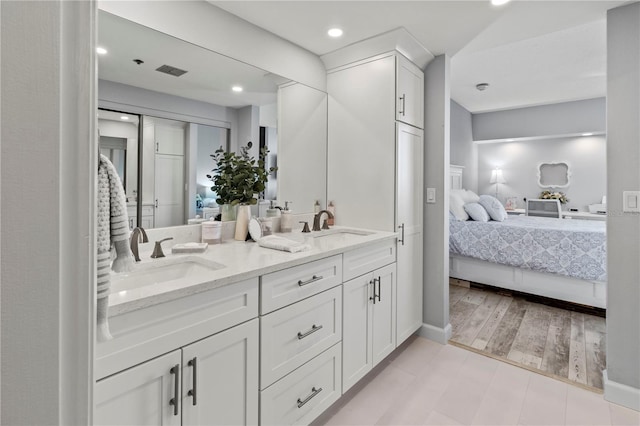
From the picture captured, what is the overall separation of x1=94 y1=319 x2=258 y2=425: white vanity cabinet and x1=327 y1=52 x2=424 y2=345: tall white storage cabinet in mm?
1353

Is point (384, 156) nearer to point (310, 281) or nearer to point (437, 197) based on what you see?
point (437, 197)

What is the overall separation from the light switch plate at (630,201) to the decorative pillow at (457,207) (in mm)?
2295

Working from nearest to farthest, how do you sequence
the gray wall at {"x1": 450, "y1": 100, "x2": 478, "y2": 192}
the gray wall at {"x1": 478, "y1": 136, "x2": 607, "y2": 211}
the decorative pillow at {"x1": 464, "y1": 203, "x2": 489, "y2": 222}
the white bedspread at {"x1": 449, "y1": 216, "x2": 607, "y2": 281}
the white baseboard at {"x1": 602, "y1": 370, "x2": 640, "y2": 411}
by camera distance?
1. the white baseboard at {"x1": 602, "y1": 370, "x2": 640, "y2": 411}
2. the white bedspread at {"x1": 449, "y1": 216, "x2": 607, "y2": 281}
3. the decorative pillow at {"x1": 464, "y1": 203, "x2": 489, "y2": 222}
4. the gray wall at {"x1": 450, "y1": 100, "x2": 478, "y2": 192}
5. the gray wall at {"x1": 478, "y1": 136, "x2": 607, "y2": 211}

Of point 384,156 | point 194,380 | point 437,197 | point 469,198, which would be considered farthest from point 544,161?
point 194,380

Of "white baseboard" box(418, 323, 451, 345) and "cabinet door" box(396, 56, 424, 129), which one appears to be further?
"white baseboard" box(418, 323, 451, 345)

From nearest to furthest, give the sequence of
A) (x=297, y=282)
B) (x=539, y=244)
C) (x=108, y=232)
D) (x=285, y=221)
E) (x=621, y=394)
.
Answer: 1. (x=108, y=232)
2. (x=297, y=282)
3. (x=621, y=394)
4. (x=285, y=221)
5. (x=539, y=244)

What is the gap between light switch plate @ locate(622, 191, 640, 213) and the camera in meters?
1.82

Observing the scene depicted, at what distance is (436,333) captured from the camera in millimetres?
2648

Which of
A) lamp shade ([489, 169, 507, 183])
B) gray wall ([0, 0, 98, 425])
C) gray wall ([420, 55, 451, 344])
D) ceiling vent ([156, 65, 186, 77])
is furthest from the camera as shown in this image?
lamp shade ([489, 169, 507, 183])

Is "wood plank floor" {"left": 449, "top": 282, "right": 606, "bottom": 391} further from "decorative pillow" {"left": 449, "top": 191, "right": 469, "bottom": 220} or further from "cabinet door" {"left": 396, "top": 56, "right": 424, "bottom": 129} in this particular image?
"cabinet door" {"left": 396, "top": 56, "right": 424, "bottom": 129}

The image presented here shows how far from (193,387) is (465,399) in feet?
5.46

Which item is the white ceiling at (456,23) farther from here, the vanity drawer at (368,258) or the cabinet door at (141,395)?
the cabinet door at (141,395)

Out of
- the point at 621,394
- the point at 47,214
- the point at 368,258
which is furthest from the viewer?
the point at 368,258

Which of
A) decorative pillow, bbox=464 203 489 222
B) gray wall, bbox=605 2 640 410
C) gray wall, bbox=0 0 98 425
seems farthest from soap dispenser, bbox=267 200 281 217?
decorative pillow, bbox=464 203 489 222
